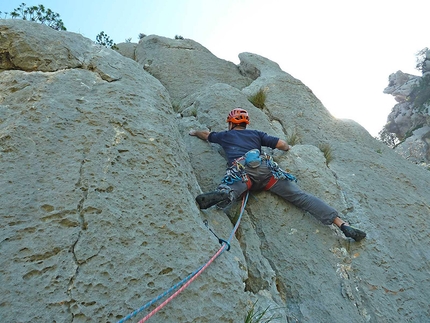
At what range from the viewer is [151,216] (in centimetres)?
289

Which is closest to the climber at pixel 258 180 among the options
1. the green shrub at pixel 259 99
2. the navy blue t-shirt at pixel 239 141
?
the navy blue t-shirt at pixel 239 141

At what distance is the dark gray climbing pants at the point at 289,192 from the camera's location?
13.8 feet

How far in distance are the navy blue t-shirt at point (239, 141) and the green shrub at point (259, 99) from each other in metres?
2.01

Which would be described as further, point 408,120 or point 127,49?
point 408,120

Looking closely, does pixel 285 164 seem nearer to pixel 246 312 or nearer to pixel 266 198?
pixel 266 198

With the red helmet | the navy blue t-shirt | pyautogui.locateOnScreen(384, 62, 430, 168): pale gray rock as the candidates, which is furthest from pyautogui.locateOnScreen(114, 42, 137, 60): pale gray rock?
pyautogui.locateOnScreen(384, 62, 430, 168): pale gray rock

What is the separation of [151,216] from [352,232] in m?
2.60

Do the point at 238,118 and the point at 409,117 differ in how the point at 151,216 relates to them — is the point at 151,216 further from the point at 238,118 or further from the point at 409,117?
the point at 409,117

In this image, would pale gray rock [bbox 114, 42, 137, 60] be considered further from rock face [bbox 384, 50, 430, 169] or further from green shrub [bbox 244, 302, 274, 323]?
rock face [bbox 384, 50, 430, 169]

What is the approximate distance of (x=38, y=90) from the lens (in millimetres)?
3613

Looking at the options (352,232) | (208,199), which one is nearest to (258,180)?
(208,199)

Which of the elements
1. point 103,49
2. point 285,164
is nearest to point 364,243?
A: point 285,164

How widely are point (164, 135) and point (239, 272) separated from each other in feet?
5.52

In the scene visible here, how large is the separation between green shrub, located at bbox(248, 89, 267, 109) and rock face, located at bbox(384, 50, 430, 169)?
2348 cm
